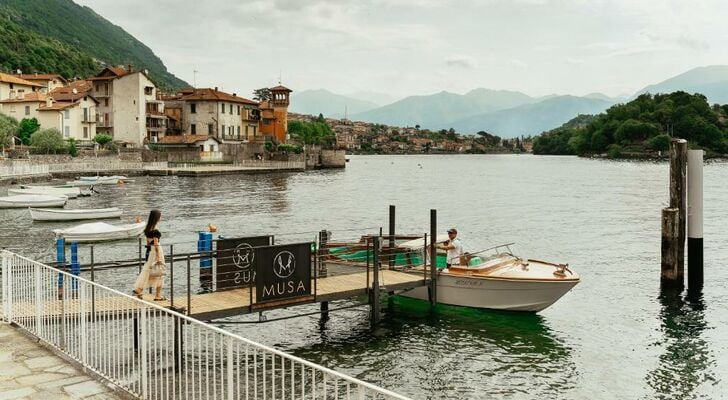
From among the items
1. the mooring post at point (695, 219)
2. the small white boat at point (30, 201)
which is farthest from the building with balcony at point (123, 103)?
the mooring post at point (695, 219)

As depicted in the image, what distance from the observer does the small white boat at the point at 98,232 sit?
33.5m

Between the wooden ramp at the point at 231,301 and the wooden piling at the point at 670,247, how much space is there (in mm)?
9216

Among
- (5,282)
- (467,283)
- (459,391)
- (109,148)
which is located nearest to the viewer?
(5,282)

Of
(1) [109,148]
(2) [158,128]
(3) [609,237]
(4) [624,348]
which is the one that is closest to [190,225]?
(3) [609,237]

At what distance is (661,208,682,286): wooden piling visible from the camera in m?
23.3

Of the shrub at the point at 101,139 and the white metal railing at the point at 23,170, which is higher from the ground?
the shrub at the point at 101,139

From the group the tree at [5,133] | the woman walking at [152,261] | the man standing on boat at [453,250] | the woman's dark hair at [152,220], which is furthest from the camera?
the tree at [5,133]

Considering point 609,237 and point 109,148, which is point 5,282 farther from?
point 109,148

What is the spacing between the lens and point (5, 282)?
11.4 metres

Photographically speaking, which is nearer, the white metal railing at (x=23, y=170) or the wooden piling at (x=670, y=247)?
the wooden piling at (x=670, y=247)

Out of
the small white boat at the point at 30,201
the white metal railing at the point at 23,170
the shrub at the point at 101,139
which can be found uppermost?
the shrub at the point at 101,139

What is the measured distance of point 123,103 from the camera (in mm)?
116062

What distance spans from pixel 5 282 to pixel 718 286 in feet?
79.3

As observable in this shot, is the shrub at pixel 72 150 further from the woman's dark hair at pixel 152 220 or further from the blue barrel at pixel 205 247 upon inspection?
the woman's dark hair at pixel 152 220
